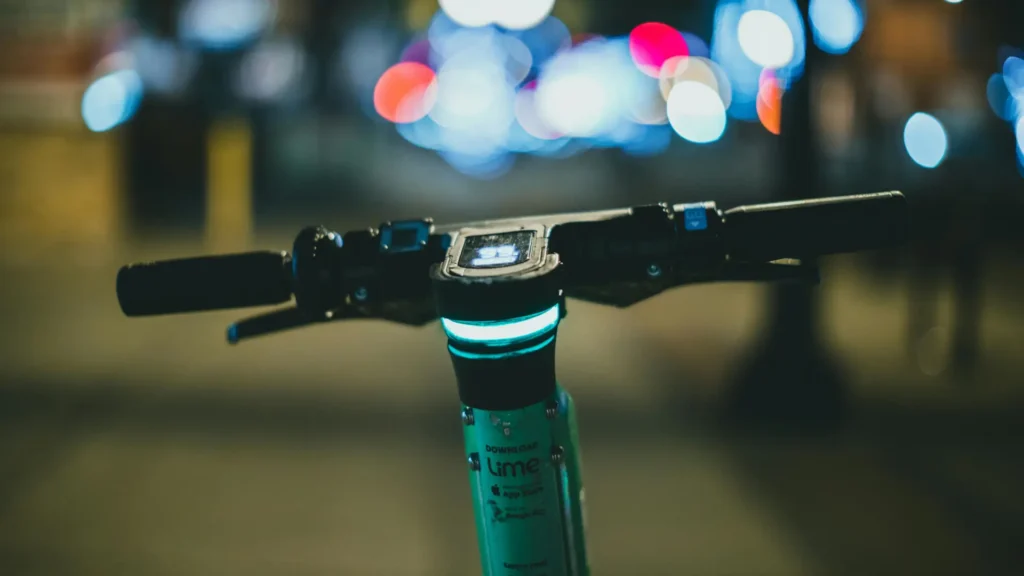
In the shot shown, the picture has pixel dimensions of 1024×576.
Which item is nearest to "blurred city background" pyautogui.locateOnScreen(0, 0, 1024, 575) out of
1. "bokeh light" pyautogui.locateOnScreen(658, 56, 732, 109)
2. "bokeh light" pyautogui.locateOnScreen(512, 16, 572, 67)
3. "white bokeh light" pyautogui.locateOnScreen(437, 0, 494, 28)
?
"bokeh light" pyautogui.locateOnScreen(658, 56, 732, 109)

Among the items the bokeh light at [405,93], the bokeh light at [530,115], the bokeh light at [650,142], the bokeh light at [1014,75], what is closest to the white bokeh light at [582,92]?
the bokeh light at [530,115]

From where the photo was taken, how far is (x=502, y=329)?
4.20 ft

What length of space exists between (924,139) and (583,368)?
524 cm

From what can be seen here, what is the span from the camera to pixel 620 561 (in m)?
4.09

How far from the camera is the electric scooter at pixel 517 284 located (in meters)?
1.31

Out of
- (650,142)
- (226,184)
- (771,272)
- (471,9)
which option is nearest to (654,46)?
(471,9)

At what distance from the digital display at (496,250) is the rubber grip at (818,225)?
1.33 ft

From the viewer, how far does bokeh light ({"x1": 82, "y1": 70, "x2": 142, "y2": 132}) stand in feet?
44.6

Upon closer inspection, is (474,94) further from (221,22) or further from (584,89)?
(221,22)

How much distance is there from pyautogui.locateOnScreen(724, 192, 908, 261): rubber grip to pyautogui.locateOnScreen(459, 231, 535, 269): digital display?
0.40m

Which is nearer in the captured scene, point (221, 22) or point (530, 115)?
point (221, 22)

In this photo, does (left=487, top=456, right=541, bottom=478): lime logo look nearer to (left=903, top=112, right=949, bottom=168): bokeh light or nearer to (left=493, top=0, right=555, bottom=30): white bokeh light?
(left=903, top=112, right=949, bottom=168): bokeh light

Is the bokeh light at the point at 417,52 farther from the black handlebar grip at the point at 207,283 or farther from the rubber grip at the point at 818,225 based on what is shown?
the rubber grip at the point at 818,225

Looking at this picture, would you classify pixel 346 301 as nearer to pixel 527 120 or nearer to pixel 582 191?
pixel 582 191
